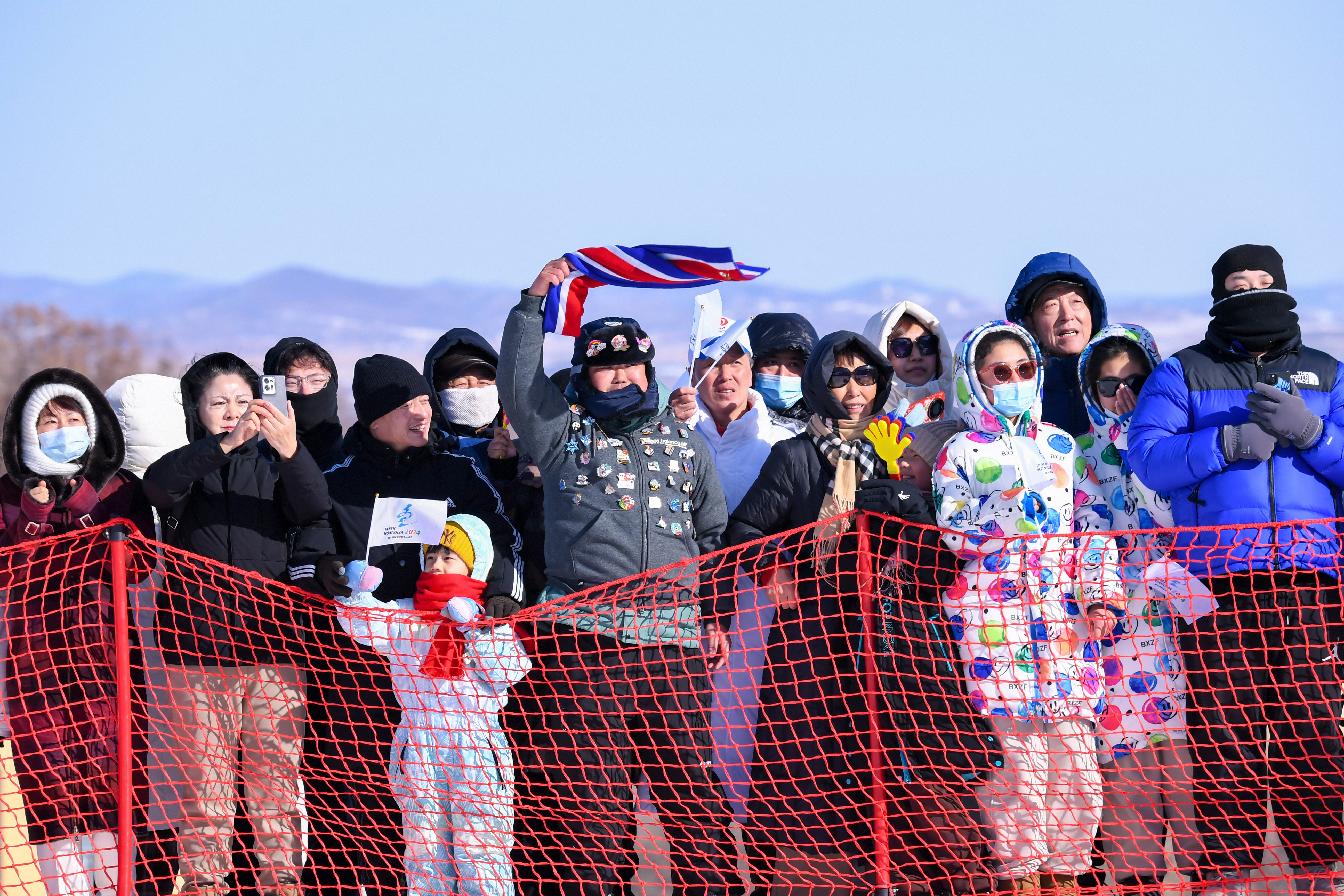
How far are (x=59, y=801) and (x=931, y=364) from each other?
3.61 m

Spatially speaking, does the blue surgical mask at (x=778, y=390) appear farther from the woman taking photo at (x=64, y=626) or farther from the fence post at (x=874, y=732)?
the woman taking photo at (x=64, y=626)

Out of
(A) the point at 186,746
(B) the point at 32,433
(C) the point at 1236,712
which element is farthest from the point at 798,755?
(B) the point at 32,433

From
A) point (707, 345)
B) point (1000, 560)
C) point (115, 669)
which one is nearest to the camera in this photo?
point (1000, 560)

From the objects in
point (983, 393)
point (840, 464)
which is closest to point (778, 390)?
point (840, 464)

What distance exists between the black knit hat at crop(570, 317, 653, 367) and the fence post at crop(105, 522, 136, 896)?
1.61 m

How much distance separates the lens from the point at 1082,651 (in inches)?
169

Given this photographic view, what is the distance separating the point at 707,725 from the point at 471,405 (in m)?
1.78

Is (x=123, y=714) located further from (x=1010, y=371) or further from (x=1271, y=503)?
(x=1271, y=503)

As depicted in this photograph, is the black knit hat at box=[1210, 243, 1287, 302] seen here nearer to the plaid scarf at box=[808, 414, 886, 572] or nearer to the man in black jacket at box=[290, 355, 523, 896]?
the plaid scarf at box=[808, 414, 886, 572]

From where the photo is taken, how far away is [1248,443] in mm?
4242

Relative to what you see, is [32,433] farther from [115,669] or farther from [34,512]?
[115,669]

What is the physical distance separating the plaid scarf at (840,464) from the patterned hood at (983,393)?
36cm

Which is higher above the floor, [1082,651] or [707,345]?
[707,345]

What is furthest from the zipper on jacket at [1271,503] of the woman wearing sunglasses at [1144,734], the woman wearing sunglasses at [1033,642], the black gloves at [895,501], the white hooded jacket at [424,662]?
the white hooded jacket at [424,662]
